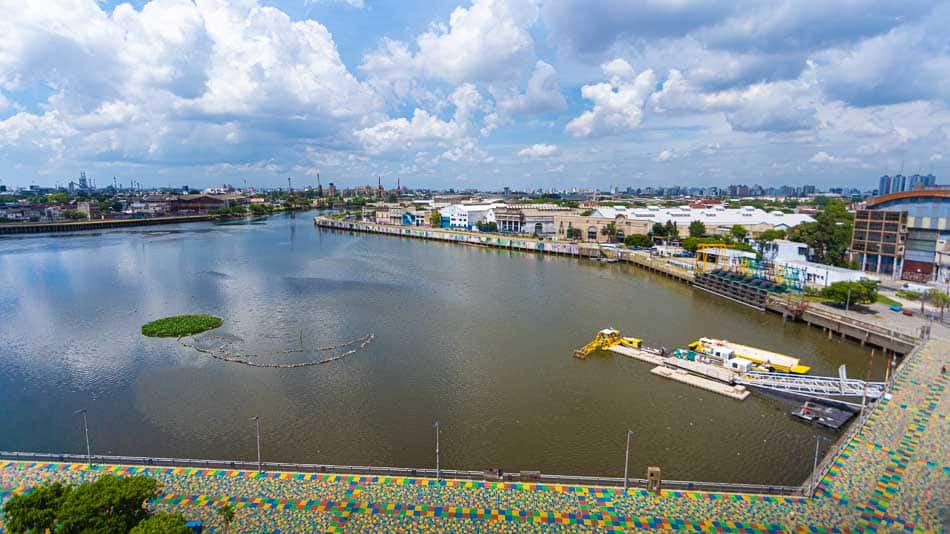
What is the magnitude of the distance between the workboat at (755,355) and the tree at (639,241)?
24.9 meters

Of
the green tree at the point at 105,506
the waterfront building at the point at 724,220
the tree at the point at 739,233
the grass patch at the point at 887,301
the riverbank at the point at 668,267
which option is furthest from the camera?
the waterfront building at the point at 724,220

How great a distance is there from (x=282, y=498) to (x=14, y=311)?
22972mm

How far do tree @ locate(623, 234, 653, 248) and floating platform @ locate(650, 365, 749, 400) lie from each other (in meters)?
27.5

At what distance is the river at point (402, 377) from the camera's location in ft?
35.7

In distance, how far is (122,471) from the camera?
898cm

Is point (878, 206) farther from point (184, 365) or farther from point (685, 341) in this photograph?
point (184, 365)

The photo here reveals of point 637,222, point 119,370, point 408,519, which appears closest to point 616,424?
point 408,519

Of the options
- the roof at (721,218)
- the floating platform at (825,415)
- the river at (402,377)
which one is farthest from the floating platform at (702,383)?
the roof at (721,218)

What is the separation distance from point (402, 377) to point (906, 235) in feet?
91.1

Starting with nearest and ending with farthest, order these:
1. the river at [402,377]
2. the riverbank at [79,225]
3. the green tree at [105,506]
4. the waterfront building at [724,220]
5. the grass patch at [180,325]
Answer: the green tree at [105,506], the river at [402,377], the grass patch at [180,325], the waterfront building at [724,220], the riverbank at [79,225]

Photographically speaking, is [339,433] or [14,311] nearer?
[339,433]

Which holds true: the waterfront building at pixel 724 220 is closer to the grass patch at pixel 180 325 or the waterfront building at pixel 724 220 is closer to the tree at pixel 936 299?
the tree at pixel 936 299

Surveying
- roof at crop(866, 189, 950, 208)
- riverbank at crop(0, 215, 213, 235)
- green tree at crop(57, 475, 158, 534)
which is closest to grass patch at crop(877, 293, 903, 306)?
roof at crop(866, 189, 950, 208)

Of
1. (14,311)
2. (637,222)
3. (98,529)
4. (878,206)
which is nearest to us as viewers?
(98,529)
